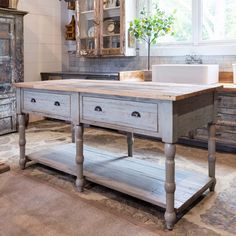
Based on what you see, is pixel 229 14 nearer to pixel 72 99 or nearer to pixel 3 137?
pixel 72 99

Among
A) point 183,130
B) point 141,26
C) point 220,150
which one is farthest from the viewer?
point 141,26

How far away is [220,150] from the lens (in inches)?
141

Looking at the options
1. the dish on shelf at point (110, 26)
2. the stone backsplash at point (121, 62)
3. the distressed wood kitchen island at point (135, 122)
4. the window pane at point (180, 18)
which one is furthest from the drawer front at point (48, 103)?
the window pane at point (180, 18)

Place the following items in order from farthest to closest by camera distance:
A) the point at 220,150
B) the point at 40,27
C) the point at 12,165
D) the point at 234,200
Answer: the point at 40,27
the point at 220,150
the point at 12,165
the point at 234,200

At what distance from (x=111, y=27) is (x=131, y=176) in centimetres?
269

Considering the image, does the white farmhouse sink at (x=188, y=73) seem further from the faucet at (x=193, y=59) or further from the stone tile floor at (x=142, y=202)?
the stone tile floor at (x=142, y=202)

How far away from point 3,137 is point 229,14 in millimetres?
3288

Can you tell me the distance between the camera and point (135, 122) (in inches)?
81.0

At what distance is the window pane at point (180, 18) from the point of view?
423 cm

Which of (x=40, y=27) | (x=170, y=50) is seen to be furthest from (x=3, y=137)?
(x=170, y=50)

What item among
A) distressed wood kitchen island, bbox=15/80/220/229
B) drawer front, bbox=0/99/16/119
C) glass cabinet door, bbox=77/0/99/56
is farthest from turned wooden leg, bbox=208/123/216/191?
drawer front, bbox=0/99/16/119

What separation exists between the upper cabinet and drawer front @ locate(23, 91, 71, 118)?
1.91 metres

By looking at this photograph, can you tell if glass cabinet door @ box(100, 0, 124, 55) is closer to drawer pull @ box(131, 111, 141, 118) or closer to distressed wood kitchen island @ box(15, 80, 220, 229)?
distressed wood kitchen island @ box(15, 80, 220, 229)

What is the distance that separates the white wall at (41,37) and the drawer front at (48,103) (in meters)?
2.52
